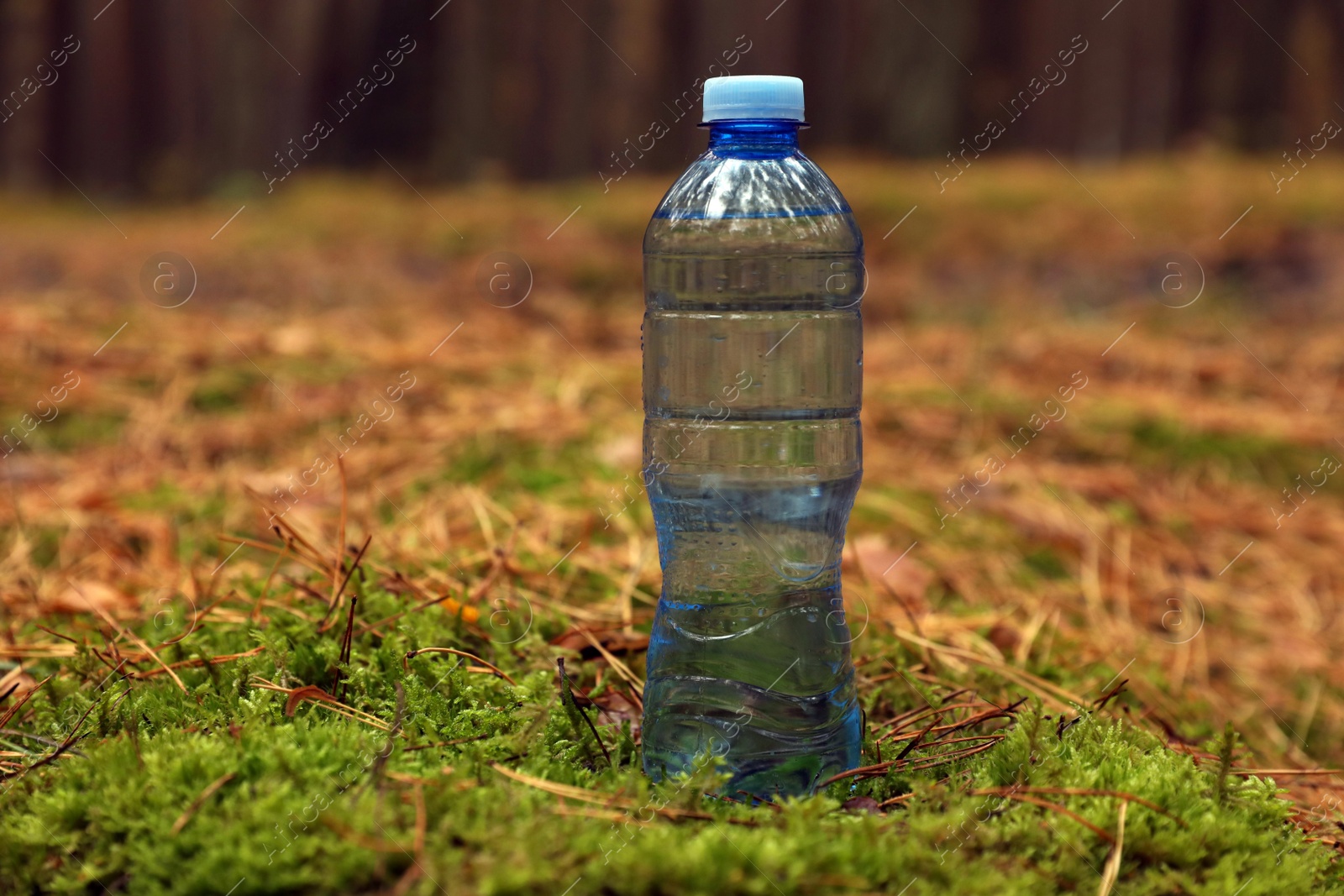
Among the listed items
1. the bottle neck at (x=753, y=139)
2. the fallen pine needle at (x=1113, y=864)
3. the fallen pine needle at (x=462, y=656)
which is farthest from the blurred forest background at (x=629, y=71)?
the fallen pine needle at (x=1113, y=864)

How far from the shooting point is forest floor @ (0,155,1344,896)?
1.42 meters

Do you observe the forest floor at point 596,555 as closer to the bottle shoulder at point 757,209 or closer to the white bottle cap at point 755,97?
the bottle shoulder at point 757,209

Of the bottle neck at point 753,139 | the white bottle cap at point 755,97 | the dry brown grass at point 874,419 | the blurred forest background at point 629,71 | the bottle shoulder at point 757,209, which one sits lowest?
the dry brown grass at point 874,419

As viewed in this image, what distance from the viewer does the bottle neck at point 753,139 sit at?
1.70 m

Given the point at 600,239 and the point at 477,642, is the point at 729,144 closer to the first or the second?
the point at 477,642

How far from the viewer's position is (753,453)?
184 cm

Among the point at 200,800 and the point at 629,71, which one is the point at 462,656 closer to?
the point at 200,800

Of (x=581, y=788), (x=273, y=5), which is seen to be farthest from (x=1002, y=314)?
(x=273, y=5)

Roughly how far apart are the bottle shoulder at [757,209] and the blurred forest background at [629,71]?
619 centimetres

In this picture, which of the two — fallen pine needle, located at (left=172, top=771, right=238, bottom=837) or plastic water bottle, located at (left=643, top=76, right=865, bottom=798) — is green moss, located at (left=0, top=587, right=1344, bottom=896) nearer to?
fallen pine needle, located at (left=172, top=771, right=238, bottom=837)

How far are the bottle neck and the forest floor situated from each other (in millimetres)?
880

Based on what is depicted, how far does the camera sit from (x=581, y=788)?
1.53m

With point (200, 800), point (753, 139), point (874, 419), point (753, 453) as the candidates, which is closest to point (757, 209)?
point (753, 139)

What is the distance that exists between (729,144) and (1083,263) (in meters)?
5.01
